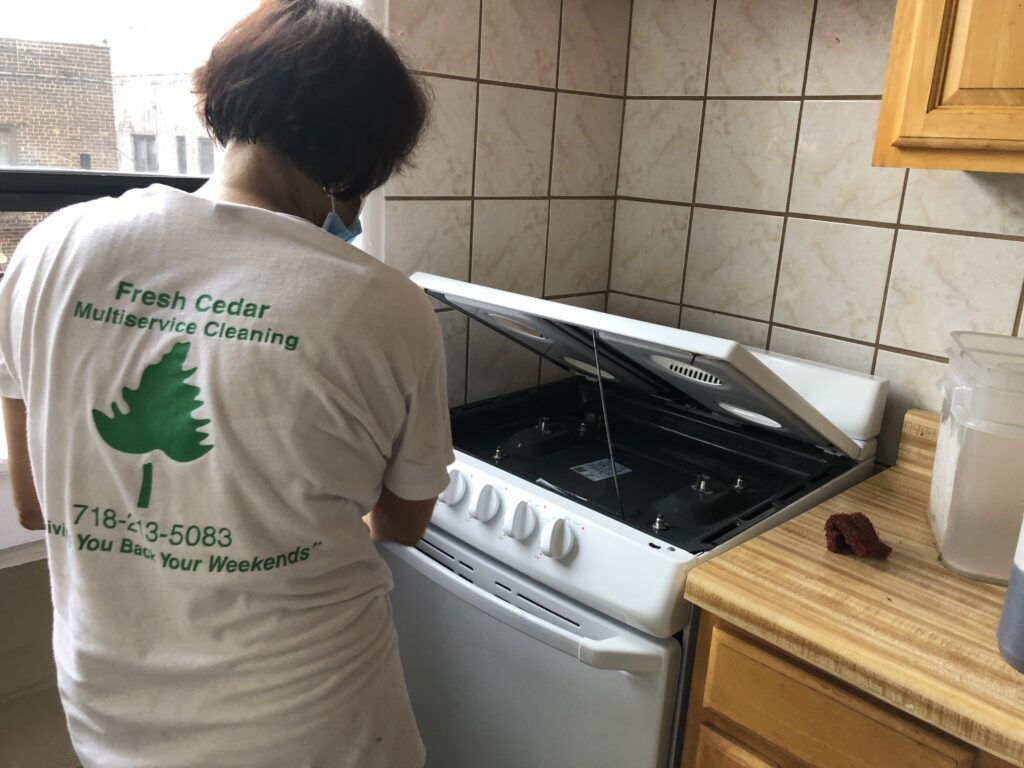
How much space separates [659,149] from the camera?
69.1 inches

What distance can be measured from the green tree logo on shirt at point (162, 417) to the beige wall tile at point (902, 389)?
1178 mm

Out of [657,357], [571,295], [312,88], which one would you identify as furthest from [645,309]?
[312,88]

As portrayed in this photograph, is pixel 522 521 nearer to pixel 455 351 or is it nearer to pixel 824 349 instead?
pixel 455 351

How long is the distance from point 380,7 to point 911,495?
115cm

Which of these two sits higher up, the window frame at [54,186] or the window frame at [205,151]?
the window frame at [205,151]

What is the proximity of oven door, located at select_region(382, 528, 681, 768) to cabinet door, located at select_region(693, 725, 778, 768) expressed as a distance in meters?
0.05

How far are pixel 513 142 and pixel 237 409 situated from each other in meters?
1.05

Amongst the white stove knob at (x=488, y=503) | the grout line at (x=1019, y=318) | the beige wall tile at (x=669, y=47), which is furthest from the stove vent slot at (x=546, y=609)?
the beige wall tile at (x=669, y=47)

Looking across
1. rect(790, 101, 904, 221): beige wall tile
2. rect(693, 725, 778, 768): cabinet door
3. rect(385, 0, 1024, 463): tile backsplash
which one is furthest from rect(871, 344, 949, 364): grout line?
rect(693, 725, 778, 768): cabinet door

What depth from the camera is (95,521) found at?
790 millimetres

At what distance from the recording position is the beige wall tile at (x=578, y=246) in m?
1.77

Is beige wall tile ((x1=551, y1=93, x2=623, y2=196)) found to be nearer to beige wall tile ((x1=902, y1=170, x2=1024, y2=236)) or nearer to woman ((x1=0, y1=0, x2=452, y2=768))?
beige wall tile ((x1=902, y1=170, x2=1024, y2=236))

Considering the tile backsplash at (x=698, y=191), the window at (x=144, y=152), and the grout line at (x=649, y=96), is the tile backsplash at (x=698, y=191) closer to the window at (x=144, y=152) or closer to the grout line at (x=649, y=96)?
the grout line at (x=649, y=96)

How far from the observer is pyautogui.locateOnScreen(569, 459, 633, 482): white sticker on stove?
138 centimetres
